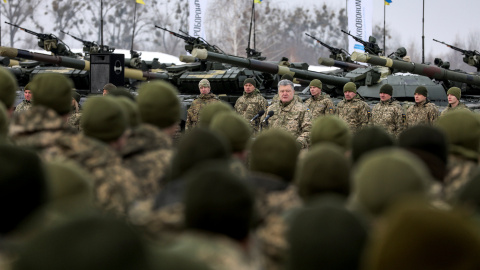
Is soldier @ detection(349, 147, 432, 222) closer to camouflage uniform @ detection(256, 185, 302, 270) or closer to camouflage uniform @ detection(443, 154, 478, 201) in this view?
camouflage uniform @ detection(256, 185, 302, 270)

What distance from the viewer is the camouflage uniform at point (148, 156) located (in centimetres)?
467

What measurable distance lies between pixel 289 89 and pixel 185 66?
8707 mm

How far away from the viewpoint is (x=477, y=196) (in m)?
3.35

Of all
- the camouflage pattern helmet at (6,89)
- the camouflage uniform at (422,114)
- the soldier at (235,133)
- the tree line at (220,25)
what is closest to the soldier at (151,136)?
the soldier at (235,133)

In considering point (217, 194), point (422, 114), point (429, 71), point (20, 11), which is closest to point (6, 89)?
point (217, 194)

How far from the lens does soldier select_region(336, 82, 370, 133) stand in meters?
12.9

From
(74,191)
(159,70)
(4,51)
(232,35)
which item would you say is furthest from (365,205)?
(232,35)

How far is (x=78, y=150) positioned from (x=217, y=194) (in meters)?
2.01

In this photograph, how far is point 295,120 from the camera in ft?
33.5

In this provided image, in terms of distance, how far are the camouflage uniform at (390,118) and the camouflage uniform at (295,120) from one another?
2.80 meters

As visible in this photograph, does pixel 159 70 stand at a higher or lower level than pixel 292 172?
higher

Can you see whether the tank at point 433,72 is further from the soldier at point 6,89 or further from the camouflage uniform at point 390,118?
the soldier at point 6,89

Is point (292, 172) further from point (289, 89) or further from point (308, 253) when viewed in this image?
point (289, 89)

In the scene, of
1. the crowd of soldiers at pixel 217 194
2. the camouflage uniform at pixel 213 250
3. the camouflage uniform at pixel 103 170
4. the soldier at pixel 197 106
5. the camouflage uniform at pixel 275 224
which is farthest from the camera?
the soldier at pixel 197 106
